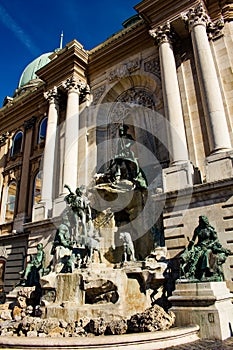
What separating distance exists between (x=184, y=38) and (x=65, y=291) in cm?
1346

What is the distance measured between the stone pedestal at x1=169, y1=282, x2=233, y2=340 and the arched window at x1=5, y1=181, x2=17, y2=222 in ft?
55.2

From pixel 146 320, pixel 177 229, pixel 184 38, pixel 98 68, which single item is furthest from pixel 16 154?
pixel 146 320

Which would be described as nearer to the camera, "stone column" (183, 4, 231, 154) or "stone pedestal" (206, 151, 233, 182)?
"stone pedestal" (206, 151, 233, 182)

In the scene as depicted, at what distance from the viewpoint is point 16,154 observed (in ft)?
77.6

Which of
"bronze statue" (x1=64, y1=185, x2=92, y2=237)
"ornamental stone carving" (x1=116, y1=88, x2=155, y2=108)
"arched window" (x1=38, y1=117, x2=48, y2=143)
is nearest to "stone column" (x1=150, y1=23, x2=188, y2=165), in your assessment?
"ornamental stone carving" (x1=116, y1=88, x2=155, y2=108)

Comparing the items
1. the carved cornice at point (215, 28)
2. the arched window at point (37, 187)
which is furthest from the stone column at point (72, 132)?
the carved cornice at point (215, 28)

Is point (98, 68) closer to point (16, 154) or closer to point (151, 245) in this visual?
point (16, 154)

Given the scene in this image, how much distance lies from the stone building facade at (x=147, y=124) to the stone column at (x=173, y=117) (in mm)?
48

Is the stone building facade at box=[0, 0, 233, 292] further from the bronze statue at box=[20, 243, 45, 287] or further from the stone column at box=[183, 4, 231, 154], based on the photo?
the bronze statue at box=[20, 243, 45, 287]

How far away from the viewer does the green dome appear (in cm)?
3921

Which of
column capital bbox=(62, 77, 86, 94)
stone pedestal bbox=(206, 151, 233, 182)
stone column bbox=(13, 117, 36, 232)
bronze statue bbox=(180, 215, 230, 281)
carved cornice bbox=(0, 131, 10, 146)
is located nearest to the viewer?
bronze statue bbox=(180, 215, 230, 281)

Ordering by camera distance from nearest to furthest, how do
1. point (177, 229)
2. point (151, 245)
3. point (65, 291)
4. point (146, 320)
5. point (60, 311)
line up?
point (146, 320) < point (60, 311) < point (65, 291) < point (177, 229) < point (151, 245)

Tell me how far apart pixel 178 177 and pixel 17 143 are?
17.1m

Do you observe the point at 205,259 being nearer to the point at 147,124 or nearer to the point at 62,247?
the point at 62,247
